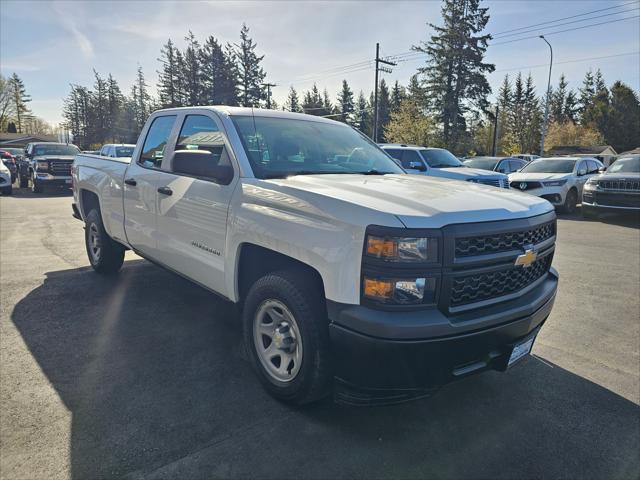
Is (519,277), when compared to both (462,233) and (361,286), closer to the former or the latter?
(462,233)

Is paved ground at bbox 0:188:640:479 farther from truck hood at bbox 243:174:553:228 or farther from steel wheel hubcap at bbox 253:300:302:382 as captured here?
truck hood at bbox 243:174:553:228

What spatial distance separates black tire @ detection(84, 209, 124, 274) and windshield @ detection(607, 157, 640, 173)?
40.8 ft

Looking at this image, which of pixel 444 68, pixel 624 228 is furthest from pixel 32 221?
pixel 444 68

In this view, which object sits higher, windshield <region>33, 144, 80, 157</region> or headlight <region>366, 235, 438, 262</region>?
windshield <region>33, 144, 80, 157</region>

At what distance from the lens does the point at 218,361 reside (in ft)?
11.4

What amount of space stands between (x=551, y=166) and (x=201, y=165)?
14.1 metres

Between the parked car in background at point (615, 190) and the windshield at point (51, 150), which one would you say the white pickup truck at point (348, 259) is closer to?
the parked car in background at point (615, 190)

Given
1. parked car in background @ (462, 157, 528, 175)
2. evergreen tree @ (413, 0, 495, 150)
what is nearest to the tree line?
evergreen tree @ (413, 0, 495, 150)

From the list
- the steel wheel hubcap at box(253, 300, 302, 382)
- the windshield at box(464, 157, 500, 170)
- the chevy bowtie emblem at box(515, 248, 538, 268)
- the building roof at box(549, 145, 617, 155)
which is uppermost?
the building roof at box(549, 145, 617, 155)

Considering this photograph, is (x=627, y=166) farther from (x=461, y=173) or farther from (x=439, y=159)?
(x=439, y=159)

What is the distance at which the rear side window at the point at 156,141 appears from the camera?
4234 mm

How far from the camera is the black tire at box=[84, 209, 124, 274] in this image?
5.49 meters

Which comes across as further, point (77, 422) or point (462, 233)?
point (77, 422)

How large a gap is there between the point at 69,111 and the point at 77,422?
10769 centimetres
